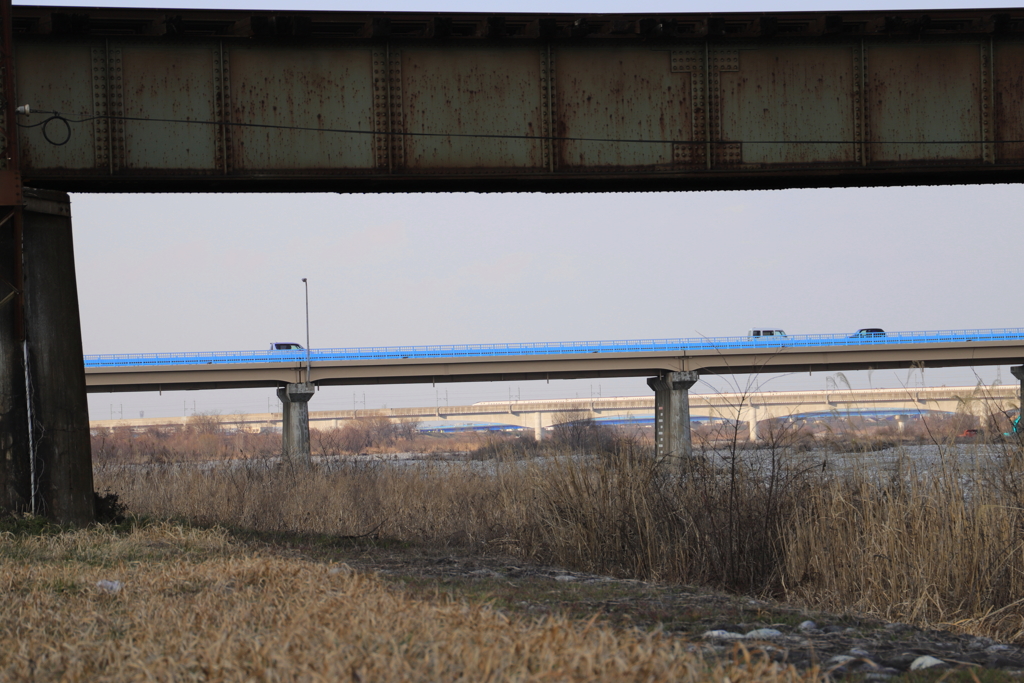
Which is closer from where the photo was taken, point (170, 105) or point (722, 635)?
point (722, 635)

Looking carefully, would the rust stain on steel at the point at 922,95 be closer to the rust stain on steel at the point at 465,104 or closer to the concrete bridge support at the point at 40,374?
the rust stain on steel at the point at 465,104

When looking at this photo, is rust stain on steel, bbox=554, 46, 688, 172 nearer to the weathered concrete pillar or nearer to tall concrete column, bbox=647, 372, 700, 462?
tall concrete column, bbox=647, 372, 700, 462

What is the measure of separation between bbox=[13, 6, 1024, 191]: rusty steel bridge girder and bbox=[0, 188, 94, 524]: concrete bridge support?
1.26m

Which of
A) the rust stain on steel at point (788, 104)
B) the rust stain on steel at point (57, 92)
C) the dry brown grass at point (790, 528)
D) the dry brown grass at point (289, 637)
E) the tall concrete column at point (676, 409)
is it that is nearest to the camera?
the dry brown grass at point (289, 637)

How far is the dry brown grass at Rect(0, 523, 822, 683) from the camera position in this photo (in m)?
3.24

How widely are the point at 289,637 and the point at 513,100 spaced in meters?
9.63

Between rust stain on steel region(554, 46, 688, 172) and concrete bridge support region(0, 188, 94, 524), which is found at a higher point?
Result: rust stain on steel region(554, 46, 688, 172)

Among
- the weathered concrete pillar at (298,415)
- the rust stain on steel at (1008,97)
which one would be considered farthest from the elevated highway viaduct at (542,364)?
the rust stain on steel at (1008,97)

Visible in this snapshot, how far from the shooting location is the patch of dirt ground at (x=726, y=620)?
4.55 m

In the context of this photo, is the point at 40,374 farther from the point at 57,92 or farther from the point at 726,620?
the point at 726,620

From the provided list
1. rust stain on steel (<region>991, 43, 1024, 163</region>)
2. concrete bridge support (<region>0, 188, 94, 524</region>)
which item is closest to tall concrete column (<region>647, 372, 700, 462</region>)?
rust stain on steel (<region>991, 43, 1024, 163</region>)

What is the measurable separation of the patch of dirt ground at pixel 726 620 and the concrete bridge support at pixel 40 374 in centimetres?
411

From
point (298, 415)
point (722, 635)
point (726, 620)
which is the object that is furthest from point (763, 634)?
point (298, 415)

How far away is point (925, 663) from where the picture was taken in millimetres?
4555
